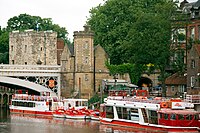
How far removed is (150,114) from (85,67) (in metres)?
29.6

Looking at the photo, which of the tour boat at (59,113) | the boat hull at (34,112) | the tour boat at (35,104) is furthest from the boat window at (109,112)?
the boat hull at (34,112)

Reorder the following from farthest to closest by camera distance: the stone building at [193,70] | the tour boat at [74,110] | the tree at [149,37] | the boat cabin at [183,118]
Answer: the tour boat at [74,110], the tree at [149,37], the stone building at [193,70], the boat cabin at [183,118]

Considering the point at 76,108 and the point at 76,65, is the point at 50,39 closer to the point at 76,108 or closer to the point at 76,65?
the point at 76,65

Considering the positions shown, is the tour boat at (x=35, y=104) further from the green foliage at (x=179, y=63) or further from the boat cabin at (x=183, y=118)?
the boat cabin at (x=183, y=118)

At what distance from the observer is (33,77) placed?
98000 mm

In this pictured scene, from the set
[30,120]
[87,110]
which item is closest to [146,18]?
[87,110]

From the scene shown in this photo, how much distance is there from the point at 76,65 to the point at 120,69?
615 centimetres

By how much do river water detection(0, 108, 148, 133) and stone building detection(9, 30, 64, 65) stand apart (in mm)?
28742

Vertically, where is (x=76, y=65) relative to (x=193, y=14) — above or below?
below

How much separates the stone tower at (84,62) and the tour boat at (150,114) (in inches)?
795

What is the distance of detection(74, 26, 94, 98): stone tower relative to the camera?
3723 inches

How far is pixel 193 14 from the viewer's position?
3376 inches

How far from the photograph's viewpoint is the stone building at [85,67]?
94.6 metres

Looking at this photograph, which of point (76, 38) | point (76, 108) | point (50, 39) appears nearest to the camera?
point (76, 108)
